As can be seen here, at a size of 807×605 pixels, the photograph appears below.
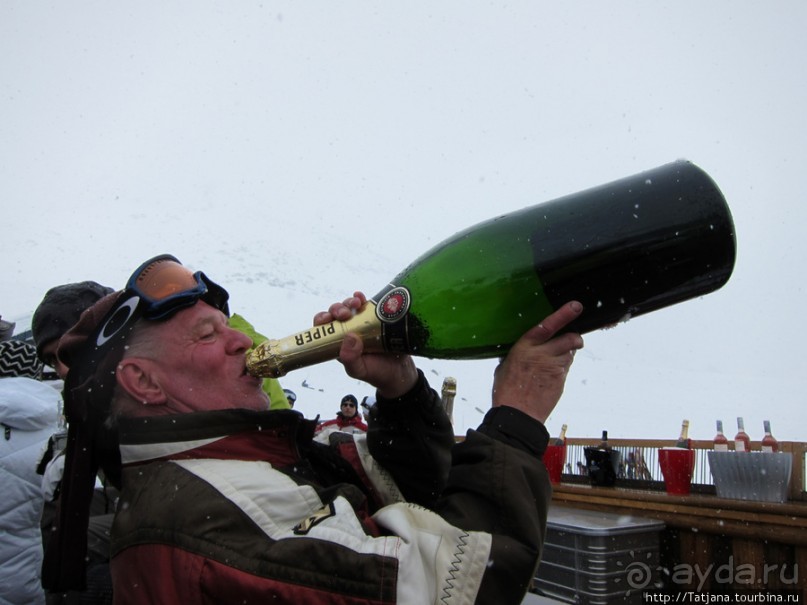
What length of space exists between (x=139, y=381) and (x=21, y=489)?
4.70 feet

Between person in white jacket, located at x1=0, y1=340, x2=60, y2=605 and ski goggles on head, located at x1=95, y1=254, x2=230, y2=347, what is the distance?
3.82 ft

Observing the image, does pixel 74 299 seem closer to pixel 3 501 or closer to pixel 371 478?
pixel 3 501

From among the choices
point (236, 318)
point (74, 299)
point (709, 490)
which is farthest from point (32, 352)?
point (709, 490)

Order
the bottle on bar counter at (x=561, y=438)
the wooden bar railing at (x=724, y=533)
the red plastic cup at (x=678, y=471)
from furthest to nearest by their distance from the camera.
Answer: the bottle on bar counter at (x=561, y=438), the red plastic cup at (x=678, y=471), the wooden bar railing at (x=724, y=533)

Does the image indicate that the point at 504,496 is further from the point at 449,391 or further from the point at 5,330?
the point at 5,330

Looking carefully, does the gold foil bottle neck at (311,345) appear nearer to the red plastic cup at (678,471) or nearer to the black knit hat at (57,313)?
the black knit hat at (57,313)

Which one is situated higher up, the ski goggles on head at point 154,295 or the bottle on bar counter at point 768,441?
the ski goggles on head at point 154,295

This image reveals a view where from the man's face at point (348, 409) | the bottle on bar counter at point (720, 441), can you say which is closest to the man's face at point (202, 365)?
the bottle on bar counter at point (720, 441)

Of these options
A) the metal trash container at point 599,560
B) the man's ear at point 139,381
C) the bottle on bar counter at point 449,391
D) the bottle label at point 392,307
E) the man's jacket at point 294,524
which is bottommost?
the metal trash container at point 599,560

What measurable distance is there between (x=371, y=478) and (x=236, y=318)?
109 centimetres

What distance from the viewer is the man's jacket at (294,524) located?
0.95 metres

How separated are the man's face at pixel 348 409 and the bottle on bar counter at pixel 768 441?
4.87m

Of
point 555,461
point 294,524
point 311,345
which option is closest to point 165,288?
point 311,345

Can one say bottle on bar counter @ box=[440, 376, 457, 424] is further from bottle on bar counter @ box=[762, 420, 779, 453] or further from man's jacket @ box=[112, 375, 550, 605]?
bottle on bar counter @ box=[762, 420, 779, 453]
